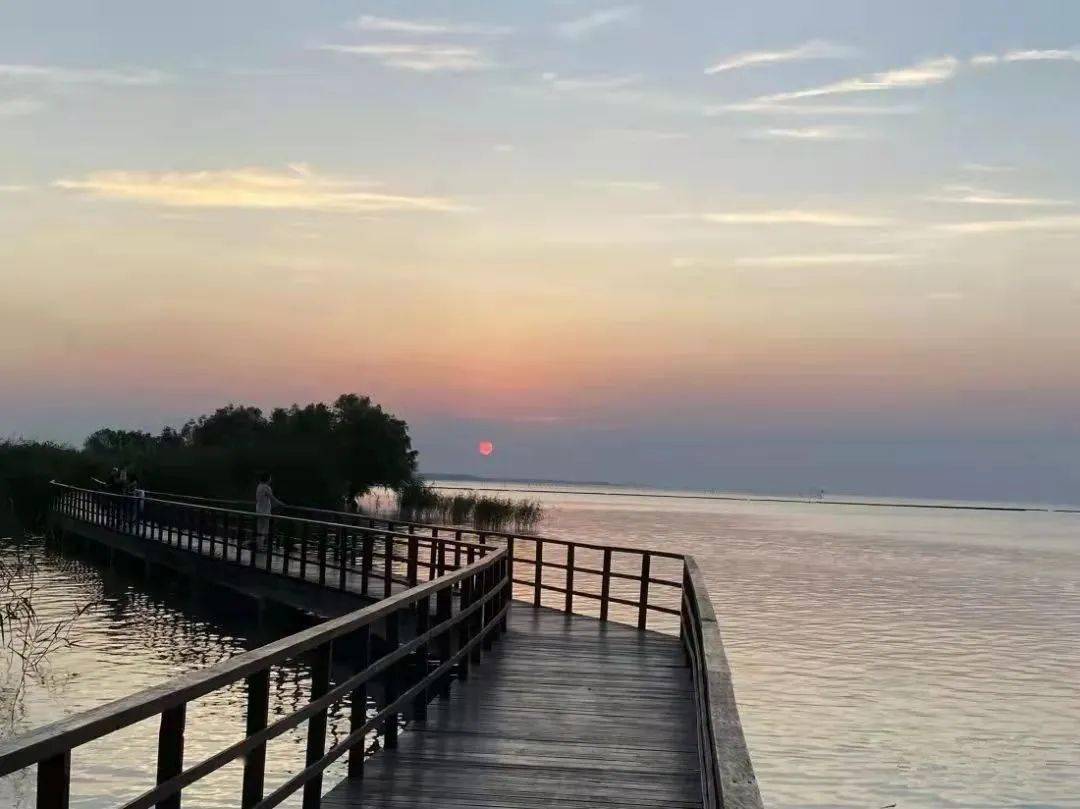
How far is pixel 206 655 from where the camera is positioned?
22359 mm

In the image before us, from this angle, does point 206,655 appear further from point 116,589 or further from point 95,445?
point 95,445

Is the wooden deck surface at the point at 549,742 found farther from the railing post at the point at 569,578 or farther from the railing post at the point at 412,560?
the railing post at the point at 569,578

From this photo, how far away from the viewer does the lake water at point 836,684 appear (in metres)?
15.7

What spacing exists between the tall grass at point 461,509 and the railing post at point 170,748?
222 ft

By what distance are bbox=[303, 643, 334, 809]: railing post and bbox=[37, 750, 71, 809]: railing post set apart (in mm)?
3079

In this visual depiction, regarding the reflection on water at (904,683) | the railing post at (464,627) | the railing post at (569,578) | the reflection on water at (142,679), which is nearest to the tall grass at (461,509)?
the reflection on water at (904,683)

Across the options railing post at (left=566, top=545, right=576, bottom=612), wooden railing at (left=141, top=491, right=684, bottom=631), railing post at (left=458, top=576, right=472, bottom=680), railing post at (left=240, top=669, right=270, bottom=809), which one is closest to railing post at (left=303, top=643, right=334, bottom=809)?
railing post at (left=240, top=669, right=270, bottom=809)

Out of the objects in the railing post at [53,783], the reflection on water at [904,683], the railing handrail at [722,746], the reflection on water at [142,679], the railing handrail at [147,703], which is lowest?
the reflection on water at [904,683]

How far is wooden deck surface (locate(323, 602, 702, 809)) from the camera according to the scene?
7.89 metres

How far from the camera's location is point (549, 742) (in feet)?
31.4

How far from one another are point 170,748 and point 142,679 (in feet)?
51.3

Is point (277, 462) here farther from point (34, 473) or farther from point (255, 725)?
point (255, 725)

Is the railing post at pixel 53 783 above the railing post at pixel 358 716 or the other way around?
above

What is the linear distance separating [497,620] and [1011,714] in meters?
11.2
